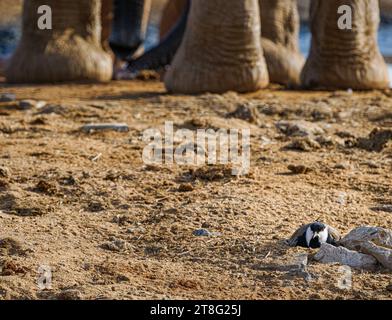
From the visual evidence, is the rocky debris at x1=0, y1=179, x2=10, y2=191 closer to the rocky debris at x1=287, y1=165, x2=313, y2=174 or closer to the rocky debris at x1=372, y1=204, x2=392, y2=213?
the rocky debris at x1=287, y1=165, x2=313, y2=174

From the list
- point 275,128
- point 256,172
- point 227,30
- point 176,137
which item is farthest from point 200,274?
point 227,30

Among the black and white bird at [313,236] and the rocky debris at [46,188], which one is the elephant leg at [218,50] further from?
the black and white bird at [313,236]

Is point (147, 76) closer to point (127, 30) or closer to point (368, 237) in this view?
point (127, 30)

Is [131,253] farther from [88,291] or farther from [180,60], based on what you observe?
[180,60]

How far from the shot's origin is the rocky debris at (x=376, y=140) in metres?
6.18

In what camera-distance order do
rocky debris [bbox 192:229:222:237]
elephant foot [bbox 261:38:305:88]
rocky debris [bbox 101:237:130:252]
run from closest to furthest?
rocky debris [bbox 101:237:130:252] → rocky debris [bbox 192:229:222:237] → elephant foot [bbox 261:38:305:88]

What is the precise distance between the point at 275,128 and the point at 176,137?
2.45 ft

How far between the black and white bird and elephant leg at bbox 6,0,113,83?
5.01m

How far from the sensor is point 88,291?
3729 millimetres

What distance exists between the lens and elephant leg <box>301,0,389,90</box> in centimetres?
850

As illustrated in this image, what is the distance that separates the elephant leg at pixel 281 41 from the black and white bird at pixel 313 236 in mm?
4891

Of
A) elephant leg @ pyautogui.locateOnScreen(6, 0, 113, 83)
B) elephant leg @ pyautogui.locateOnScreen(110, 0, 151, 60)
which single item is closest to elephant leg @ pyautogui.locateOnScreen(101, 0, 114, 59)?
elephant leg @ pyautogui.locateOnScreen(110, 0, 151, 60)

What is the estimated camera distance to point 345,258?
13.2 feet

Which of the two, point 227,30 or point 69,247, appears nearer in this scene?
point 69,247
